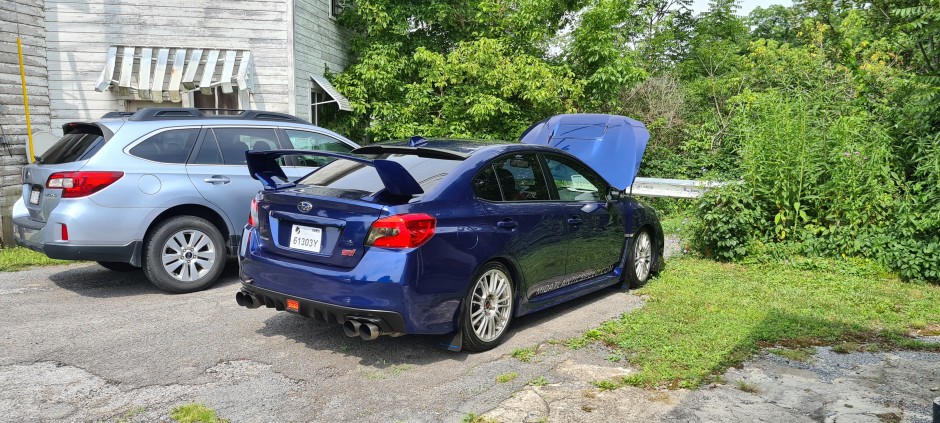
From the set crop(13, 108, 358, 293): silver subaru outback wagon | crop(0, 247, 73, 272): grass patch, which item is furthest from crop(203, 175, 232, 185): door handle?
crop(0, 247, 73, 272): grass patch

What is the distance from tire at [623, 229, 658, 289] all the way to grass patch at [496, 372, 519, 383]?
2.65 metres

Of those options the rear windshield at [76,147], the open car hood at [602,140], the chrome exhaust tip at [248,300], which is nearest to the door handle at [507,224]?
the chrome exhaust tip at [248,300]

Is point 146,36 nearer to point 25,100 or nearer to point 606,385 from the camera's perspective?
point 25,100

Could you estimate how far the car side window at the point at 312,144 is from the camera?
25.2 ft

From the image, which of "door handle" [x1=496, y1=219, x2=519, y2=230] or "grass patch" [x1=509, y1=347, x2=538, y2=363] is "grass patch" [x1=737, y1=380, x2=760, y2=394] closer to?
"grass patch" [x1=509, y1=347, x2=538, y2=363]

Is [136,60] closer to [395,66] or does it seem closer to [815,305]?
[395,66]

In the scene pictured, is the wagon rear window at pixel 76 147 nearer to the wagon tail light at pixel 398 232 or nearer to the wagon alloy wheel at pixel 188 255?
the wagon alloy wheel at pixel 188 255

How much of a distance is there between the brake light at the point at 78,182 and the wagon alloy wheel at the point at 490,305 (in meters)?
3.71

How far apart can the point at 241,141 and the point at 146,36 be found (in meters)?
6.21

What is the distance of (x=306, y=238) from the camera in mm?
4746

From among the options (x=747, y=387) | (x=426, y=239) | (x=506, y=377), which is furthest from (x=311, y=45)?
(x=747, y=387)

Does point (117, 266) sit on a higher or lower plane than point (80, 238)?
lower

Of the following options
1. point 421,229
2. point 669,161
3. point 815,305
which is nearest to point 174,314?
point 421,229

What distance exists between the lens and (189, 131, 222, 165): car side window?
698 cm
